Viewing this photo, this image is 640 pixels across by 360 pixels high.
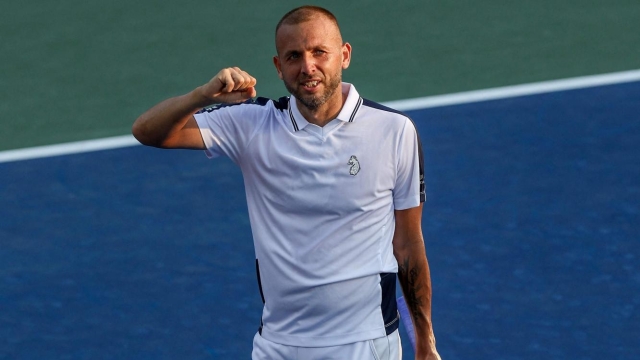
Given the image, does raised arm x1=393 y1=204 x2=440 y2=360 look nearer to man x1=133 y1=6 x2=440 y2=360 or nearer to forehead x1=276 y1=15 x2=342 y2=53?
man x1=133 y1=6 x2=440 y2=360

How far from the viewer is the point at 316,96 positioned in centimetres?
493

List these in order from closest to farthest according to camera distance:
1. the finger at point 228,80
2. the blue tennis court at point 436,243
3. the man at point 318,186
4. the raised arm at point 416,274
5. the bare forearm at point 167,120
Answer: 1. the finger at point 228,80
2. the bare forearm at point 167,120
3. the man at point 318,186
4. the raised arm at point 416,274
5. the blue tennis court at point 436,243

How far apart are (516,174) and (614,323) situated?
1.80m

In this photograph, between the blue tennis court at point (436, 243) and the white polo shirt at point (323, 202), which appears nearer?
the white polo shirt at point (323, 202)

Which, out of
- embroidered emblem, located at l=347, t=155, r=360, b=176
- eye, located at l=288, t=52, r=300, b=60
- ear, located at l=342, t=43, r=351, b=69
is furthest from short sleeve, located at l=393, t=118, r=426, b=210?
eye, located at l=288, t=52, r=300, b=60

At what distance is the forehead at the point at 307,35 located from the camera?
485 cm

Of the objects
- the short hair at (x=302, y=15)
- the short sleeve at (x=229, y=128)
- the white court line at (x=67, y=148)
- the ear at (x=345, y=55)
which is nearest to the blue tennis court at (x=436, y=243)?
the white court line at (x=67, y=148)

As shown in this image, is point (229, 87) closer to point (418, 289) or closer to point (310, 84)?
point (310, 84)

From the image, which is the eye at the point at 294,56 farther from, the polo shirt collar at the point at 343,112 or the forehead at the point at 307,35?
the polo shirt collar at the point at 343,112

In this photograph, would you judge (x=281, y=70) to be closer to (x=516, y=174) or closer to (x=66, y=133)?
(x=516, y=174)

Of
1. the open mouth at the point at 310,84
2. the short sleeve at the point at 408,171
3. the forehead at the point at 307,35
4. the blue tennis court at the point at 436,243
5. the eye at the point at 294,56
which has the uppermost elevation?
the forehead at the point at 307,35

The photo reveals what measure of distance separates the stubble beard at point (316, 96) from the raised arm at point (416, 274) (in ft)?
2.07

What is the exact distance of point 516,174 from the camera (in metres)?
8.71

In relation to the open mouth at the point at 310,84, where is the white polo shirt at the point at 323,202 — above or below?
below
